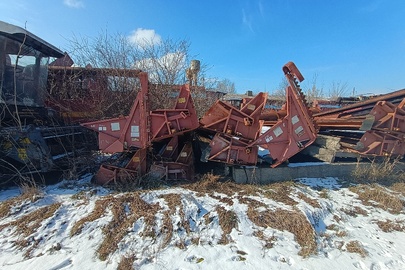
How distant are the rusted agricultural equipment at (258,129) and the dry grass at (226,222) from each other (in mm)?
1326

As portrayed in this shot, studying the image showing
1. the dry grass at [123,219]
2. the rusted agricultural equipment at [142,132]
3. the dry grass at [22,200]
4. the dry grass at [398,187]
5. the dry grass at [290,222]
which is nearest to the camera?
the dry grass at [123,219]

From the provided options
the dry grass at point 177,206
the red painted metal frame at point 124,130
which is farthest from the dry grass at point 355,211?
the red painted metal frame at point 124,130

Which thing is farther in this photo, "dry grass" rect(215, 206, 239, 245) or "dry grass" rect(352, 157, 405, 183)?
"dry grass" rect(352, 157, 405, 183)

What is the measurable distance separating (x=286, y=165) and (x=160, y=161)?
2745mm

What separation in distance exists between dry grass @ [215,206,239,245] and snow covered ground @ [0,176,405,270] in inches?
0.6

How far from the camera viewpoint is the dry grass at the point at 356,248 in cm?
291

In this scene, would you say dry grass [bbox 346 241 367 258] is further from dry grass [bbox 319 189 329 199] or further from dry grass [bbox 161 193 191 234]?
dry grass [bbox 161 193 191 234]

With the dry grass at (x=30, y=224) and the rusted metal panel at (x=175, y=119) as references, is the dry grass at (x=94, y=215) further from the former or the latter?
the rusted metal panel at (x=175, y=119)

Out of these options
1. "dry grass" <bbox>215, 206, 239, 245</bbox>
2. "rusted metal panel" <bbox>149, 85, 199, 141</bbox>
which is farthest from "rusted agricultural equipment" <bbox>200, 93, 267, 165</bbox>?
"dry grass" <bbox>215, 206, 239, 245</bbox>

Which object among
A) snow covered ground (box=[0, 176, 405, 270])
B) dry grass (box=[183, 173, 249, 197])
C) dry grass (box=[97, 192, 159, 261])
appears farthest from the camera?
dry grass (box=[183, 173, 249, 197])

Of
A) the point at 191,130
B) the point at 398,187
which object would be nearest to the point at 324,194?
the point at 398,187

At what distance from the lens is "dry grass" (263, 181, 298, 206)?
164 inches

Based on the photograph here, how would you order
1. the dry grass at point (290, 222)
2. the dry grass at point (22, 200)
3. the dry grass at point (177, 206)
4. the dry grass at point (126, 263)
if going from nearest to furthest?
the dry grass at point (126, 263) → the dry grass at point (290, 222) → the dry grass at point (177, 206) → the dry grass at point (22, 200)

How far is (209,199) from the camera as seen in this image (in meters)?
4.07
